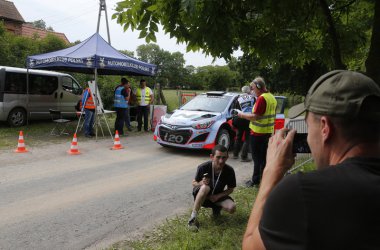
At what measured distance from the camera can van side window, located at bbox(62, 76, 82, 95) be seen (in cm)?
1442

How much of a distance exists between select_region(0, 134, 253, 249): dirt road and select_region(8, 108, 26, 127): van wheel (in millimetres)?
3668

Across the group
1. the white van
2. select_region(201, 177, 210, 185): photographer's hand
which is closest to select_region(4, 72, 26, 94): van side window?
the white van

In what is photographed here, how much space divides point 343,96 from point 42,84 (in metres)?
13.7

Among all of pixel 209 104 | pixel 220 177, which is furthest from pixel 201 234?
pixel 209 104

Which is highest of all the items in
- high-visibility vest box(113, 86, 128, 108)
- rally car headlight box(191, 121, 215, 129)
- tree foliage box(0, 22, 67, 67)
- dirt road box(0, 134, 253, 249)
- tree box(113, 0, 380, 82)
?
tree foliage box(0, 22, 67, 67)

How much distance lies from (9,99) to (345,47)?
1102 centimetres

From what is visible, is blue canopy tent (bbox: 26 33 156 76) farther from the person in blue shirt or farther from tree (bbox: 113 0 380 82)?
tree (bbox: 113 0 380 82)

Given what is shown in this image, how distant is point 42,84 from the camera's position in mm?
13602

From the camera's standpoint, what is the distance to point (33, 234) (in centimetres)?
441

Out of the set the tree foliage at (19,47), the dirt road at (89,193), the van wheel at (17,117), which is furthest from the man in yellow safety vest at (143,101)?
the tree foliage at (19,47)

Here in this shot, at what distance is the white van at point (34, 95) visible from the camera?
12.4 m

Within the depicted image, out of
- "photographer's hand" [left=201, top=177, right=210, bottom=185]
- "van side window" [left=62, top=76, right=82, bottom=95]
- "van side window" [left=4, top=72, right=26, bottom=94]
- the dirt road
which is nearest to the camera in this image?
the dirt road


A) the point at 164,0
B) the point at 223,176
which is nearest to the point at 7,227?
the point at 223,176

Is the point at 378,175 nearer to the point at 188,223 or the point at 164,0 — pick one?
the point at 164,0
